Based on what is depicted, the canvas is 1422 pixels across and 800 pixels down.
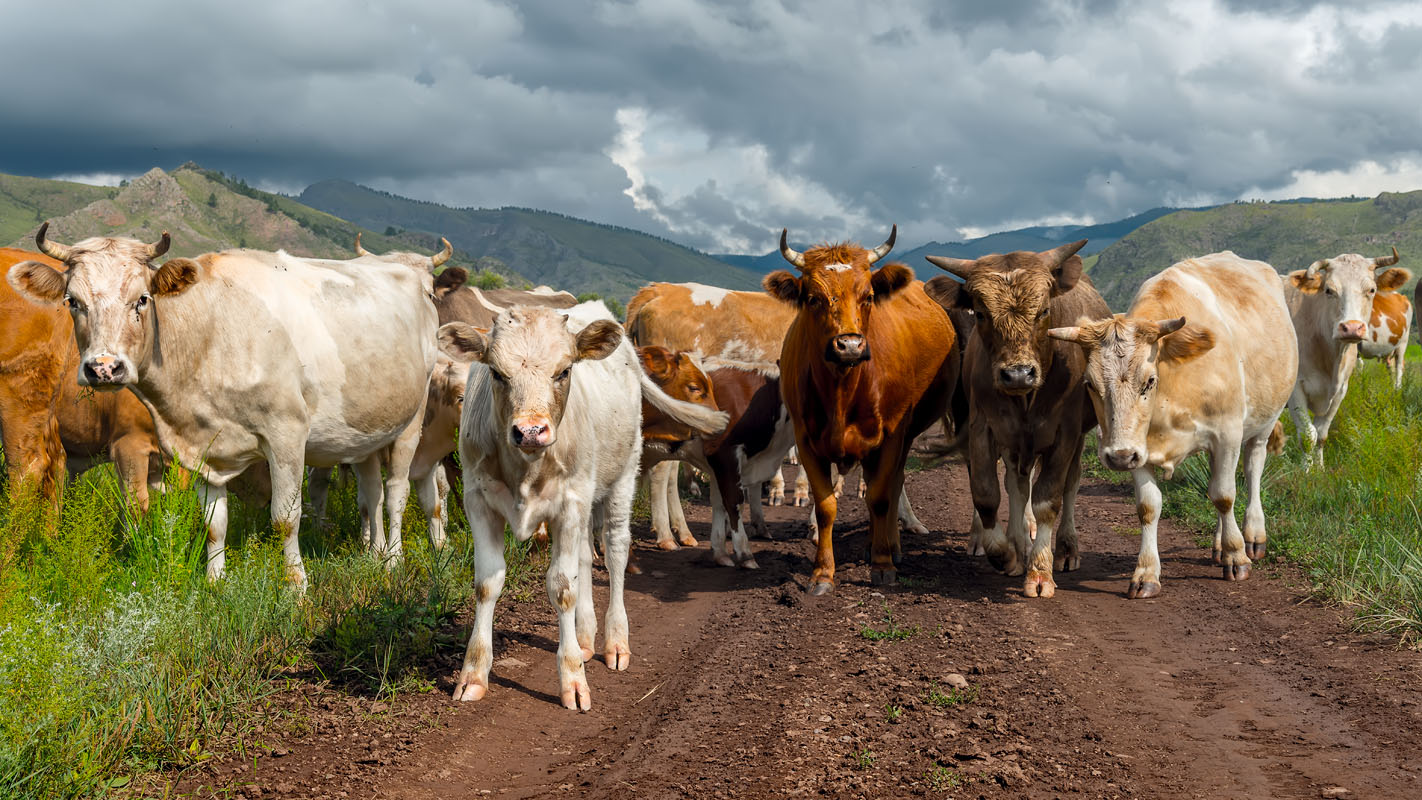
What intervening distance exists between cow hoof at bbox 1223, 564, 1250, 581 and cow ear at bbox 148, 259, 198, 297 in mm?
8157

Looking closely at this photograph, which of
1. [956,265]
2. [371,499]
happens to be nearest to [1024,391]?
[956,265]

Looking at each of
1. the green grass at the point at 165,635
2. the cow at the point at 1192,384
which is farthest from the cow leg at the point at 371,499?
the cow at the point at 1192,384

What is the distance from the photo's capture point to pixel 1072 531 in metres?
9.45

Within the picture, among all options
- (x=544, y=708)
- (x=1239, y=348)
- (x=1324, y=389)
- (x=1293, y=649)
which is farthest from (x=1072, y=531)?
(x=1324, y=389)

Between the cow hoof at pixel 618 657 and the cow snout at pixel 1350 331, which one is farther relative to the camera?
the cow snout at pixel 1350 331

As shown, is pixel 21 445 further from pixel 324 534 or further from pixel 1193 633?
pixel 1193 633

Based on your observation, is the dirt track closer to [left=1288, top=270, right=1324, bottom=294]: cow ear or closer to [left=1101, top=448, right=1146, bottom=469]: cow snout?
[left=1101, top=448, right=1146, bottom=469]: cow snout

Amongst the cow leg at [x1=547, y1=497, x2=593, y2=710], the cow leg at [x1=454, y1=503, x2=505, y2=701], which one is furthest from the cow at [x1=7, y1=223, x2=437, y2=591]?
the cow leg at [x1=547, y1=497, x2=593, y2=710]

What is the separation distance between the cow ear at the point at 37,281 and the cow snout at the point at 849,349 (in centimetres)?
517

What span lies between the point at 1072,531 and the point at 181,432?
7.16 meters

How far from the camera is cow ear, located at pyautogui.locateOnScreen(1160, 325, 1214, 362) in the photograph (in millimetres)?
7922

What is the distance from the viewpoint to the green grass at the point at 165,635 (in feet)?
14.4

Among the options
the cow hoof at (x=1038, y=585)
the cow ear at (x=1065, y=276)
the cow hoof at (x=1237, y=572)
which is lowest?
the cow hoof at (x=1038, y=585)

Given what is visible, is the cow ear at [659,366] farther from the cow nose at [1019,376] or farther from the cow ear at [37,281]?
the cow ear at [37,281]
